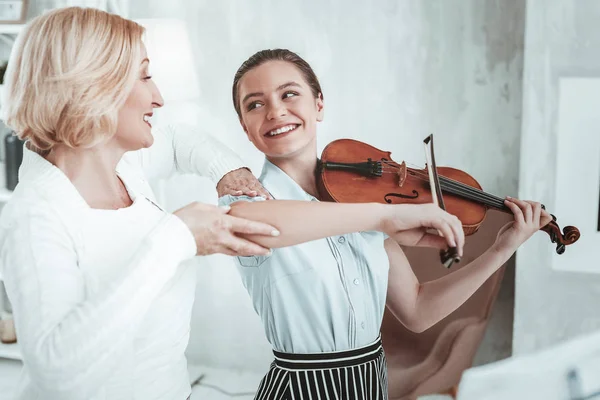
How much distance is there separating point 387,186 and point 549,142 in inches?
22.7

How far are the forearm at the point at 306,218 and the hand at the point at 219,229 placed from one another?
1cm

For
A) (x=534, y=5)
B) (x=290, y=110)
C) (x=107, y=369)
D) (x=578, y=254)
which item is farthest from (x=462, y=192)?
(x=107, y=369)

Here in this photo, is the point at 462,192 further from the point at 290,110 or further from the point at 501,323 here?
the point at 501,323

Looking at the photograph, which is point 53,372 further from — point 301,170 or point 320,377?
point 301,170

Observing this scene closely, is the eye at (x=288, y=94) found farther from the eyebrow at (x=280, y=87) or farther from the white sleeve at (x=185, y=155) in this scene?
the white sleeve at (x=185, y=155)

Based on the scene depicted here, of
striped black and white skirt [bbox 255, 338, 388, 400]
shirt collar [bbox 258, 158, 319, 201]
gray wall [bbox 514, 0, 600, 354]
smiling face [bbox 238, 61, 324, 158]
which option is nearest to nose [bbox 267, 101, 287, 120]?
smiling face [bbox 238, 61, 324, 158]

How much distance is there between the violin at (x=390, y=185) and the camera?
113 centimetres

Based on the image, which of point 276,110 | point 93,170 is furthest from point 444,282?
point 93,170

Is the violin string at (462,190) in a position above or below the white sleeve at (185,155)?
below

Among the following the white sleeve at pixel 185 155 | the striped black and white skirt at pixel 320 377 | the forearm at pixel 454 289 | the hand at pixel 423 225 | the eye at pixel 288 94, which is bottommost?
the striped black and white skirt at pixel 320 377

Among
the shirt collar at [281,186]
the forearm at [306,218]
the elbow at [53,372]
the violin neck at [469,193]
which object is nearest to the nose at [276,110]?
the shirt collar at [281,186]

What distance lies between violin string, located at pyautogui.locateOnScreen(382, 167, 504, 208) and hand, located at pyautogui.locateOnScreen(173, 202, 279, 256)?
34 cm

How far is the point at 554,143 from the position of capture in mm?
1457

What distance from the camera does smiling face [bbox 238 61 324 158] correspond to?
45.3 inches
